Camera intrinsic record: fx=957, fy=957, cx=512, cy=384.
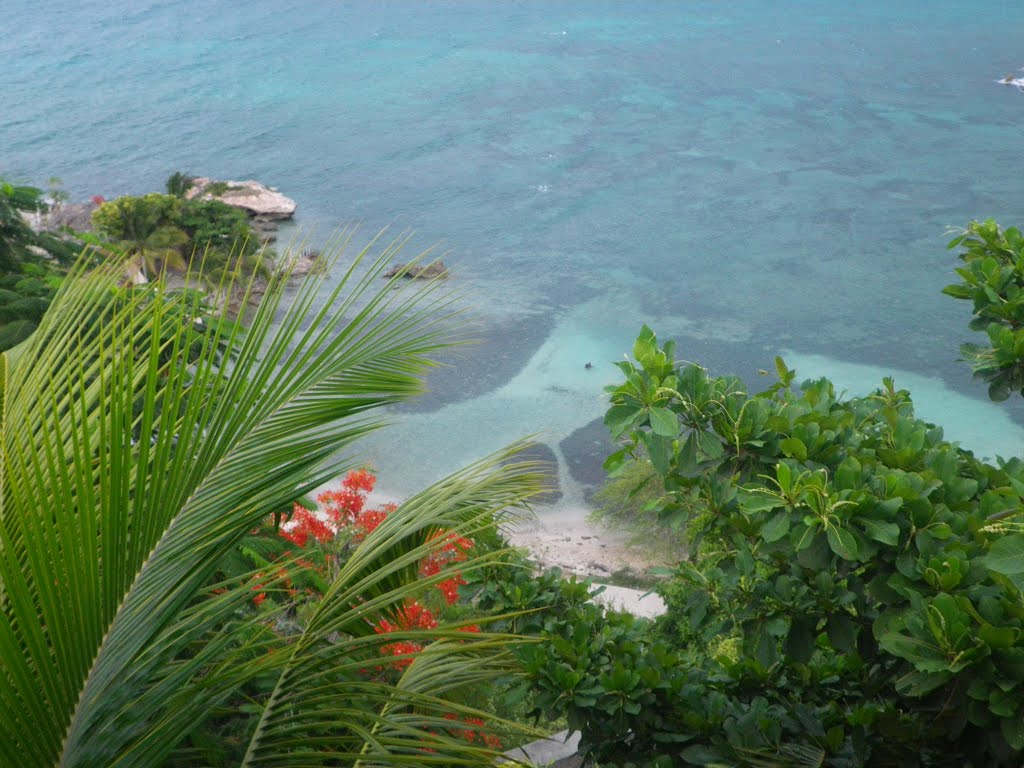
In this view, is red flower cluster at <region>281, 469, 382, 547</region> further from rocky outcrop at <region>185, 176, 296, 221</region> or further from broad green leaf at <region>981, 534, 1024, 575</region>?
rocky outcrop at <region>185, 176, 296, 221</region>

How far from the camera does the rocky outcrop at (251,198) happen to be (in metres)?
17.0

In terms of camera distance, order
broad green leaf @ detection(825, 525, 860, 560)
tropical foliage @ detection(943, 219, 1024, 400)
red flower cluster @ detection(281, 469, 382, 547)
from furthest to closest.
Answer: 1. red flower cluster @ detection(281, 469, 382, 547)
2. tropical foliage @ detection(943, 219, 1024, 400)
3. broad green leaf @ detection(825, 525, 860, 560)

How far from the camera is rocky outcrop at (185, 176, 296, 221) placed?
16969 millimetres

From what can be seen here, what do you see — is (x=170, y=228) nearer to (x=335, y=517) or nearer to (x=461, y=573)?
(x=335, y=517)

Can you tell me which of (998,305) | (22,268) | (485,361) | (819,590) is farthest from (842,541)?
(485,361)

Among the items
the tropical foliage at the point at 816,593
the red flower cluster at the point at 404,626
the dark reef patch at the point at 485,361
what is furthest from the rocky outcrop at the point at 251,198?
the tropical foliage at the point at 816,593

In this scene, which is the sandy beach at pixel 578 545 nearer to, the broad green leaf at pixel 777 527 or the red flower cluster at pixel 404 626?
the red flower cluster at pixel 404 626

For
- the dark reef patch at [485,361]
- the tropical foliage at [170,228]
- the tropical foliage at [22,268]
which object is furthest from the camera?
the tropical foliage at [170,228]

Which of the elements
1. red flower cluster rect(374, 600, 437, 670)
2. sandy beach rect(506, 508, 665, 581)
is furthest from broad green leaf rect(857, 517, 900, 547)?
sandy beach rect(506, 508, 665, 581)

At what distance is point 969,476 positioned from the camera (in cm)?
241

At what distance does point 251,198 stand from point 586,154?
274 inches

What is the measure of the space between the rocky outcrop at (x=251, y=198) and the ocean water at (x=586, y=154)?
1.32 ft

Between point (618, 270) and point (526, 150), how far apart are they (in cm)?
533

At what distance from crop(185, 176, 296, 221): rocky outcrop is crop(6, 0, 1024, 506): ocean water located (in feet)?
1.32
